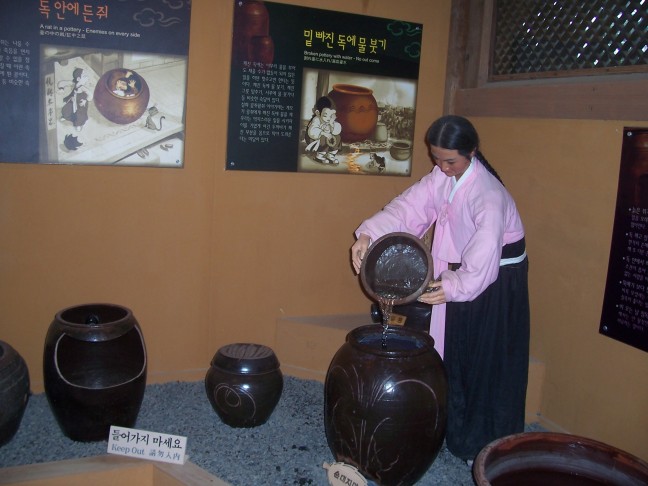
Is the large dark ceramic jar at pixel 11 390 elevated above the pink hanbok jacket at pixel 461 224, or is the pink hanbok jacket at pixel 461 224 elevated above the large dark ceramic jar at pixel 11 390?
the pink hanbok jacket at pixel 461 224

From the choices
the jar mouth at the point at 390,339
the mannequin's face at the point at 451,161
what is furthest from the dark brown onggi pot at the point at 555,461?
the mannequin's face at the point at 451,161

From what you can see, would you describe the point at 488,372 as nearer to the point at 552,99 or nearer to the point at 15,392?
the point at 552,99

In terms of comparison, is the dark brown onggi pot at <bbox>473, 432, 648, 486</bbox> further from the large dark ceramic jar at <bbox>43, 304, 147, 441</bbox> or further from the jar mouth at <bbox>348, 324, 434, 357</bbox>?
the large dark ceramic jar at <bbox>43, 304, 147, 441</bbox>

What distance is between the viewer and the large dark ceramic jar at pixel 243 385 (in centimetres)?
297

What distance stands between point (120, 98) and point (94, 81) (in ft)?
0.46

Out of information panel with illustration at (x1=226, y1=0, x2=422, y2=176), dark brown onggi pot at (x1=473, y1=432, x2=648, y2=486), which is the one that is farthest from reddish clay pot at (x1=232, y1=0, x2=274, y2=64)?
dark brown onggi pot at (x1=473, y1=432, x2=648, y2=486)

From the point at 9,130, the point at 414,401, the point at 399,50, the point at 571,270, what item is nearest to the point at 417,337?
the point at 414,401

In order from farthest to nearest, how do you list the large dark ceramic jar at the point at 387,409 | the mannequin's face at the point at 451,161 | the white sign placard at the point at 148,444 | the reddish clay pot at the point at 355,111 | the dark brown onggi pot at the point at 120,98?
the reddish clay pot at the point at 355,111 < the dark brown onggi pot at the point at 120,98 < the white sign placard at the point at 148,444 < the mannequin's face at the point at 451,161 < the large dark ceramic jar at the point at 387,409

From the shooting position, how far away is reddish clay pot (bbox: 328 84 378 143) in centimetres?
355

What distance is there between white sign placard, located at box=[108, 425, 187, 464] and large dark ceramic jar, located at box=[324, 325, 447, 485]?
66cm

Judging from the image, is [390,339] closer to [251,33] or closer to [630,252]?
[630,252]

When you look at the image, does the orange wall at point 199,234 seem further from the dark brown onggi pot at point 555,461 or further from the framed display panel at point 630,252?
the dark brown onggi pot at point 555,461

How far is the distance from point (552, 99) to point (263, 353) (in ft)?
6.07

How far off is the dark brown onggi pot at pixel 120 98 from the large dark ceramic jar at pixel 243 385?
49.4 inches
